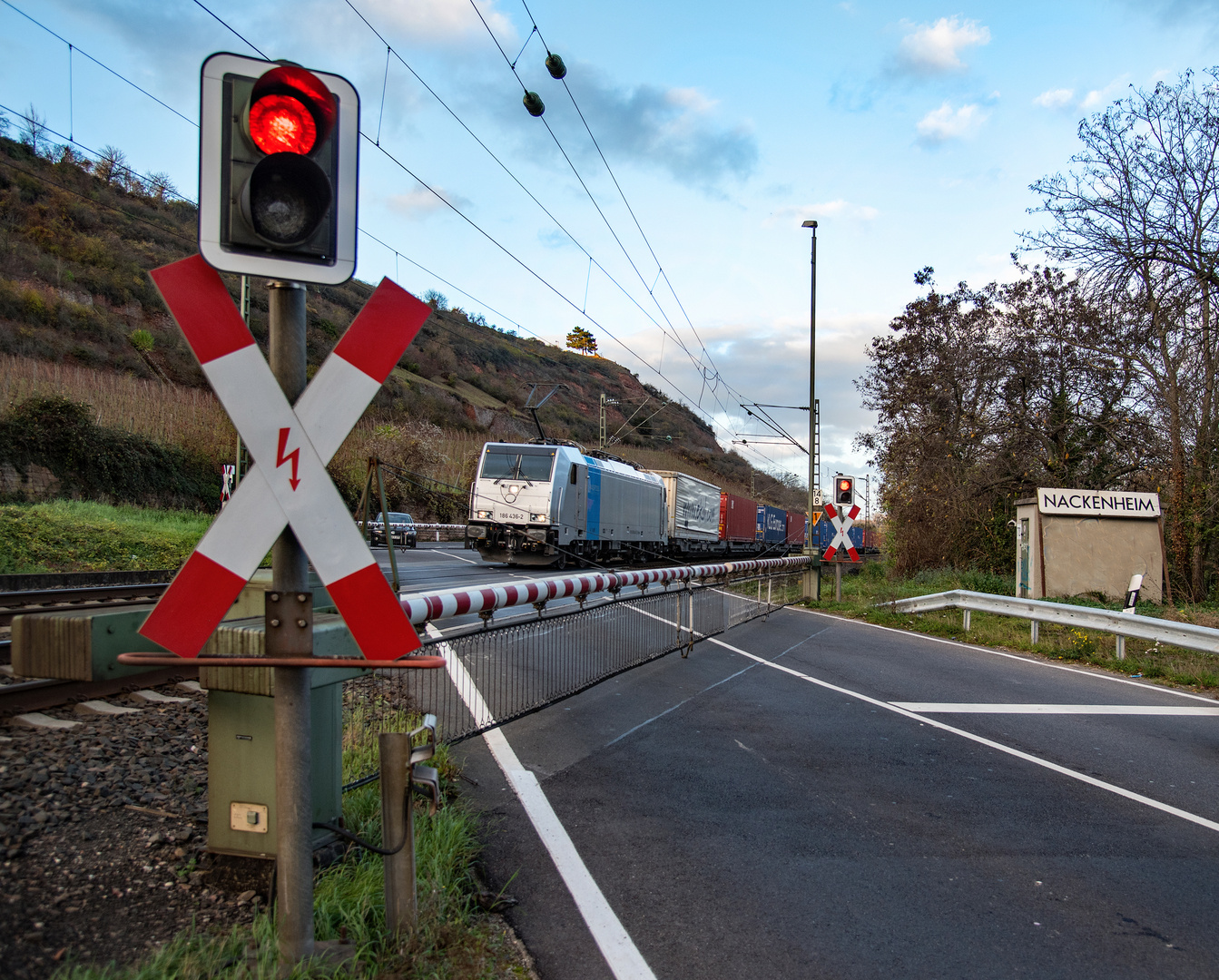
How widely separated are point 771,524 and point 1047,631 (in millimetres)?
39068

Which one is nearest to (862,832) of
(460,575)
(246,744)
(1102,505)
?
(246,744)

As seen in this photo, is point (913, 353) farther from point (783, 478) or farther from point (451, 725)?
point (783, 478)

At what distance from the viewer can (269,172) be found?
2609 millimetres

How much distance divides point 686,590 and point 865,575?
23246 mm

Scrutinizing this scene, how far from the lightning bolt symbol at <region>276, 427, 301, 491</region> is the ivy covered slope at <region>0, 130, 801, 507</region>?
16521mm

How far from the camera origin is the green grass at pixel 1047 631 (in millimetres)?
10867

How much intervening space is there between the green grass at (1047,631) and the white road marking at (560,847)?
852cm

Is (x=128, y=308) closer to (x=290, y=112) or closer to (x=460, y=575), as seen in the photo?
(x=460, y=575)

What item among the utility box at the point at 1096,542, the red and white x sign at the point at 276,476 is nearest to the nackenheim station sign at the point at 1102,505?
the utility box at the point at 1096,542

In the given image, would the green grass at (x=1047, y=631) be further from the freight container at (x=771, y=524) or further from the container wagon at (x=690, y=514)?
the freight container at (x=771, y=524)

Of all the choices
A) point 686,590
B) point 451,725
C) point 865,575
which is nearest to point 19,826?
point 451,725

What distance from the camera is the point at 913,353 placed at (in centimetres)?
2898

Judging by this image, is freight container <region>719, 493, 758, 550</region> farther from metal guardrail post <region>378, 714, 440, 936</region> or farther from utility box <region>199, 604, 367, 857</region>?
metal guardrail post <region>378, 714, 440, 936</region>

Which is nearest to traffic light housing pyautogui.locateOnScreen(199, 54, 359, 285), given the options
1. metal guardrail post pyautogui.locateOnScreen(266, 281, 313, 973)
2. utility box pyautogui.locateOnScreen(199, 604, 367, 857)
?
metal guardrail post pyautogui.locateOnScreen(266, 281, 313, 973)
